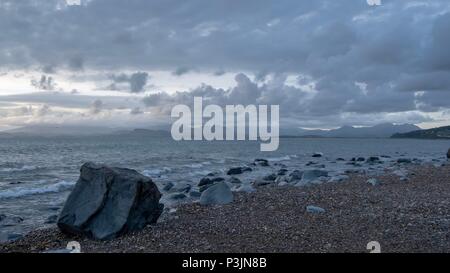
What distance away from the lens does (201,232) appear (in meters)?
11.7

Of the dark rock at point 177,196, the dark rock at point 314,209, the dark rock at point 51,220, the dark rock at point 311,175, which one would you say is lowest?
the dark rock at point 51,220

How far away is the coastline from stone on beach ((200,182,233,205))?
0.46 metres

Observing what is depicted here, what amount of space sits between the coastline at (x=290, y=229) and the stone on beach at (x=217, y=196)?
462 mm

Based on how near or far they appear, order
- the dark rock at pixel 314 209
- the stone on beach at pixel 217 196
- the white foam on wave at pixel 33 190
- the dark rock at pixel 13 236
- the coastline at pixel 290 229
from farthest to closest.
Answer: the white foam on wave at pixel 33 190 → the stone on beach at pixel 217 196 → the dark rock at pixel 314 209 → the dark rock at pixel 13 236 → the coastline at pixel 290 229

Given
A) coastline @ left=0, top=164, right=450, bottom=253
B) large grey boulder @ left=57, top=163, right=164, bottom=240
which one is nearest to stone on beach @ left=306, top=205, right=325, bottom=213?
coastline @ left=0, top=164, right=450, bottom=253

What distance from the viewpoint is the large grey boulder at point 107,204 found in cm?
1156

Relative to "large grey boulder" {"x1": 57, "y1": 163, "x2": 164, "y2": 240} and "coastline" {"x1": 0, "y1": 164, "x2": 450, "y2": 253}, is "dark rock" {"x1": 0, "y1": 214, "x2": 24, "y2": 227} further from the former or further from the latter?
"large grey boulder" {"x1": 57, "y1": 163, "x2": 164, "y2": 240}

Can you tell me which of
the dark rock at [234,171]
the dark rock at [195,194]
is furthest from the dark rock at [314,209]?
the dark rock at [234,171]

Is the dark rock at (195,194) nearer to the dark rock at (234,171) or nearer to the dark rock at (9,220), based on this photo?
the dark rock at (9,220)

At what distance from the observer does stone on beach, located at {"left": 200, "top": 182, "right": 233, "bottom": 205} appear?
673 inches
